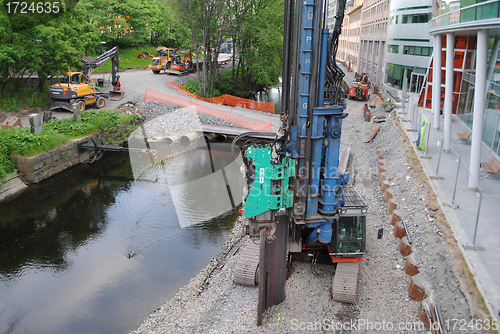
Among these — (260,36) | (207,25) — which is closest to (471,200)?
(207,25)

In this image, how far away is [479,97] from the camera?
11125 millimetres

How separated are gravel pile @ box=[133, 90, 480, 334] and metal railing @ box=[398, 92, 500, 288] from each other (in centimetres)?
53

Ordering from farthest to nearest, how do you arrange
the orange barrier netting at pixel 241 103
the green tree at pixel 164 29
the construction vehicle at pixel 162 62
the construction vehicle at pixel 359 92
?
1. the green tree at pixel 164 29
2. the construction vehicle at pixel 162 62
3. the construction vehicle at pixel 359 92
4. the orange barrier netting at pixel 241 103

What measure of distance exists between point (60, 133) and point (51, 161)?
87.4 inches

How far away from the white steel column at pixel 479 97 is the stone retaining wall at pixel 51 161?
19.2 metres

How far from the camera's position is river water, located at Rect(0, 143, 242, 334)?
10289 mm

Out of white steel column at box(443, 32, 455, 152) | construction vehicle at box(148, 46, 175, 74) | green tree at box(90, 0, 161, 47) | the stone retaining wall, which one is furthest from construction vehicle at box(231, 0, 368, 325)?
green tree at box(90, 0, 161, 47)

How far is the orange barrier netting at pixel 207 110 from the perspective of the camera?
86.4 ft

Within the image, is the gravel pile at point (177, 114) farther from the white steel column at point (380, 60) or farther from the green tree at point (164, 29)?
the white steel column at point (380, 60)

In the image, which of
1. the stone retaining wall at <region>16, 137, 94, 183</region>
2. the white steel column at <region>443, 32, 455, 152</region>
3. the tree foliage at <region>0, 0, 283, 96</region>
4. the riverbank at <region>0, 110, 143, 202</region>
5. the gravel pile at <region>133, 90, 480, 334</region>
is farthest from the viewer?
the tree foliage at <region>0, 0, 283, 96</region>

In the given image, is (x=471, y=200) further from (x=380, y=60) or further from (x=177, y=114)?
(x=380, y=60)

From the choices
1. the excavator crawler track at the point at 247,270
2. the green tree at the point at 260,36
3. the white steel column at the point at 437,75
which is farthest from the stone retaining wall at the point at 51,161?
the white steel column at the point at 437,75

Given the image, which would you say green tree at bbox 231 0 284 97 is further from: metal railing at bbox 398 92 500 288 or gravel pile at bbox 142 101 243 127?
metal railing at bbox 398 92 500 288

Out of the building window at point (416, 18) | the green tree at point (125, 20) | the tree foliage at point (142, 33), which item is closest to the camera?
the tree foliage at point (142, 33)
